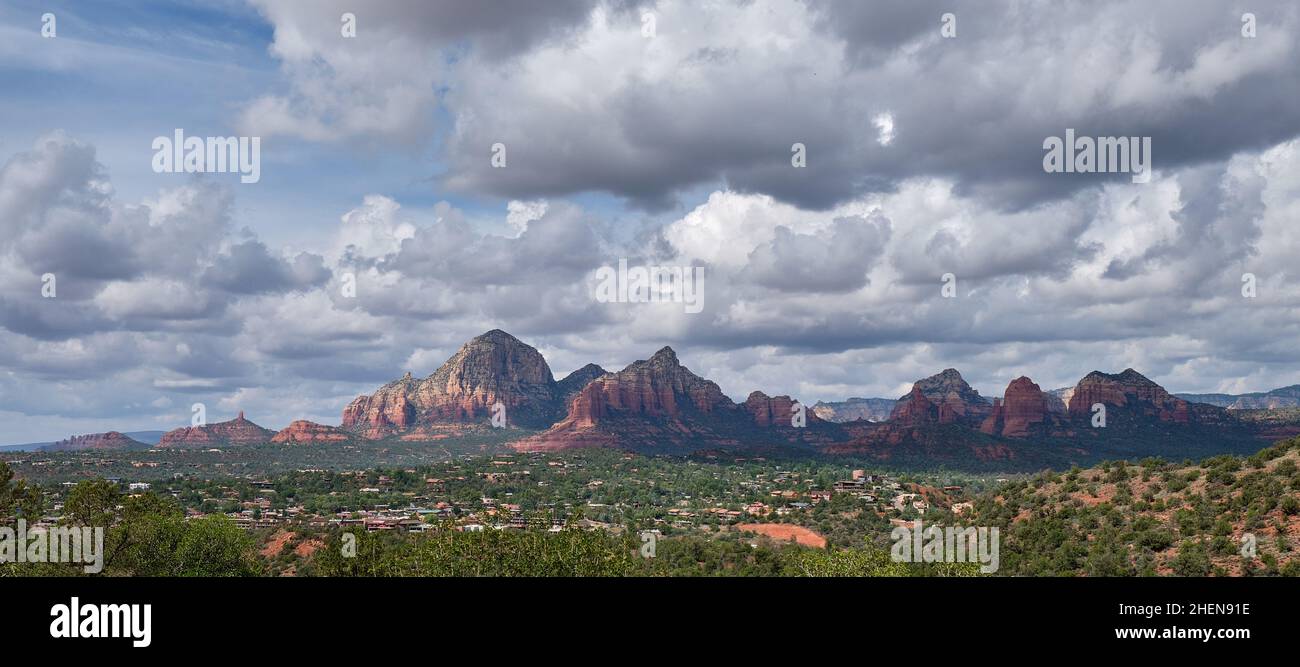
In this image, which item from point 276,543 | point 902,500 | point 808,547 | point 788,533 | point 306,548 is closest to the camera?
point 306,548

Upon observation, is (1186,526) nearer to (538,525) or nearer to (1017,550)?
(1017,550)

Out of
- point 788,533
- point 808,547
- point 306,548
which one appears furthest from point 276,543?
point 788,533

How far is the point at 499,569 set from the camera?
171ft

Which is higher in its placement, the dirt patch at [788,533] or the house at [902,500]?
the house at [902,500]

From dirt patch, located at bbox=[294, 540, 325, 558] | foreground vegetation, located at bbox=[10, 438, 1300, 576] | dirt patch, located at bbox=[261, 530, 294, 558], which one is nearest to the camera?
foreground vegetation, located at bbox=[10, 438, 1300, 576]

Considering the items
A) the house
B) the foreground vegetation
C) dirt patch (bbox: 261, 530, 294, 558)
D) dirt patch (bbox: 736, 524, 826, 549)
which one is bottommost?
dirt patch (bbox: 736, 524, 826, 549)

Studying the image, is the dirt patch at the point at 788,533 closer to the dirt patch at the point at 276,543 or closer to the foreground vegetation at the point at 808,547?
the foreground vegetation at the point at 808,547

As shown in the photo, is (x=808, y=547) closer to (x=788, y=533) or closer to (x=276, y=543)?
(x=788, y=533)

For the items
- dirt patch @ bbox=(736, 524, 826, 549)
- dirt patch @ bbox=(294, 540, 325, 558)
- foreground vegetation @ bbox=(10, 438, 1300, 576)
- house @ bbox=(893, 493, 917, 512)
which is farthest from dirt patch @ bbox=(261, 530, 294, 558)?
house @ bbox=(893, 493, 917, 512)

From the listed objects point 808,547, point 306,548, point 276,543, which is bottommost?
point 808,547

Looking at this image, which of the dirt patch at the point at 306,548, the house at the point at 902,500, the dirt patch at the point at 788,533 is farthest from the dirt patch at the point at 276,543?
the house at the point at 902,500

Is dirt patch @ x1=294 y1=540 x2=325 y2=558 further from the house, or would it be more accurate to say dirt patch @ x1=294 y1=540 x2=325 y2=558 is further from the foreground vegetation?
the house

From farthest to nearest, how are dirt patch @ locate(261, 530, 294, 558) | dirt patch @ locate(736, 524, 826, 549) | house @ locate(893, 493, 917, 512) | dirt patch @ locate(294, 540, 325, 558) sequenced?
house @ locate(893, 493, 917, 512) < dirt patch @ locate(736, 524, 826, 549) < dirt patch @ locate(261, 530, 294, 558) < dirt patch @ locate(294, 540, 325, 558)

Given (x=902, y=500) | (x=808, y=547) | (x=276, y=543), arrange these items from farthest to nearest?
(x=902, y=500) → (x=808, y=547) → (x=276, y=543)
